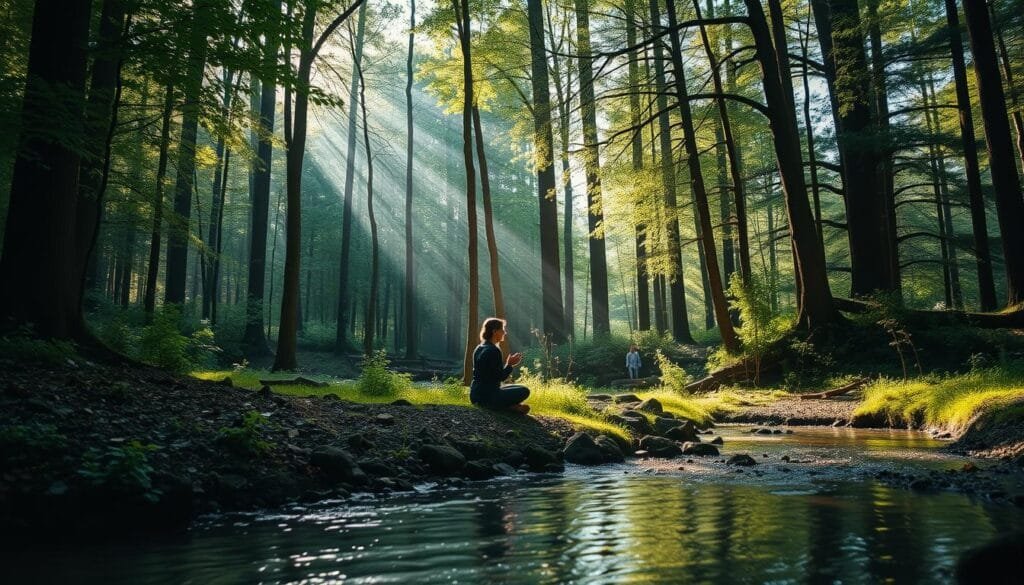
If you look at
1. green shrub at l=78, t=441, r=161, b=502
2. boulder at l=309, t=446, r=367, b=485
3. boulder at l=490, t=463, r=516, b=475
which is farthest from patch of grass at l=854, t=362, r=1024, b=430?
green shrub at l=78, t=441, r=161, b=502

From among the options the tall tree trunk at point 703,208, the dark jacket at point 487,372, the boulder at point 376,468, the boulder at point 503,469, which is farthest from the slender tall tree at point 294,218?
the boulder at point 376,468

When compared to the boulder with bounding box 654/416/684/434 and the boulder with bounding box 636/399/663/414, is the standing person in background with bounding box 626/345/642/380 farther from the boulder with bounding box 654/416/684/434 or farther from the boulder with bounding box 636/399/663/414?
the boulder with bounding box 654/416/684/434

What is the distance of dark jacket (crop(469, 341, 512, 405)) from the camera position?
8922 mm

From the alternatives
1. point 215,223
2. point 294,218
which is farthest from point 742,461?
point 215,223

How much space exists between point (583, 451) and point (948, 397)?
6.04 meters

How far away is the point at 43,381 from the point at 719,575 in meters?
5.94

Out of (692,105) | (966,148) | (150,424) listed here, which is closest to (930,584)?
(150,424)

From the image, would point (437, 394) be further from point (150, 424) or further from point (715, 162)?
point (715, 162)

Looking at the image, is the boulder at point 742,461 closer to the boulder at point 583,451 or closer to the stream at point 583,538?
the stream at point 583,538

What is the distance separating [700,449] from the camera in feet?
27.0

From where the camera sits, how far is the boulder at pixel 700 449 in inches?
322

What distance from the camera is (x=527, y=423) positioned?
8656 mm

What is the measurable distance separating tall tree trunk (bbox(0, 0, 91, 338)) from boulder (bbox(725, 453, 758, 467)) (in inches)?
303

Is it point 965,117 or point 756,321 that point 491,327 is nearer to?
point 756,321
